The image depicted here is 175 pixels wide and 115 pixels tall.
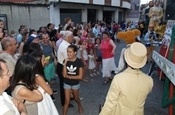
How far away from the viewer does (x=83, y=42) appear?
755 cm

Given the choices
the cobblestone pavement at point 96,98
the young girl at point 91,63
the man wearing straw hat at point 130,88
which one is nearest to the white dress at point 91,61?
the young girl at point 91,63

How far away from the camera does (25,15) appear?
1311cm

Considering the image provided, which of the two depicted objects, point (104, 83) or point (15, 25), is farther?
point (15, 25)

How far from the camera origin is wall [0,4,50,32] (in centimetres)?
1230

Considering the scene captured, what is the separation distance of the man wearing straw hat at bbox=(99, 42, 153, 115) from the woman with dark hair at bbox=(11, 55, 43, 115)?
81 centimetres

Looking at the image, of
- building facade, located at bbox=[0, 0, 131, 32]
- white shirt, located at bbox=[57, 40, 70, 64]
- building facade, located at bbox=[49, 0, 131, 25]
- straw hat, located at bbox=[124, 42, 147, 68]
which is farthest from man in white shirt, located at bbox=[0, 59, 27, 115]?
building facade, located at bbox=[49, 0, 131, 25]

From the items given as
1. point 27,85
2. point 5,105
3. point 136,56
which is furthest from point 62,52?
point 5,105

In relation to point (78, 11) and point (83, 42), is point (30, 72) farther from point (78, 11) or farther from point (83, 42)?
point (78, 11)

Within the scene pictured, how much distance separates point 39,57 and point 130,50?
152 cm

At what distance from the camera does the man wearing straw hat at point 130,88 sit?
230cm

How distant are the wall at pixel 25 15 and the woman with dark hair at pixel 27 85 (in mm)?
10455

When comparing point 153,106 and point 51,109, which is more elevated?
point 51,109

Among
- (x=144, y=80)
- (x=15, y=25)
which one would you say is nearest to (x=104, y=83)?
(x=144, y=80)

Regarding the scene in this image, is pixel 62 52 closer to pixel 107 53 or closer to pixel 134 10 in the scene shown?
pixel 107 53
